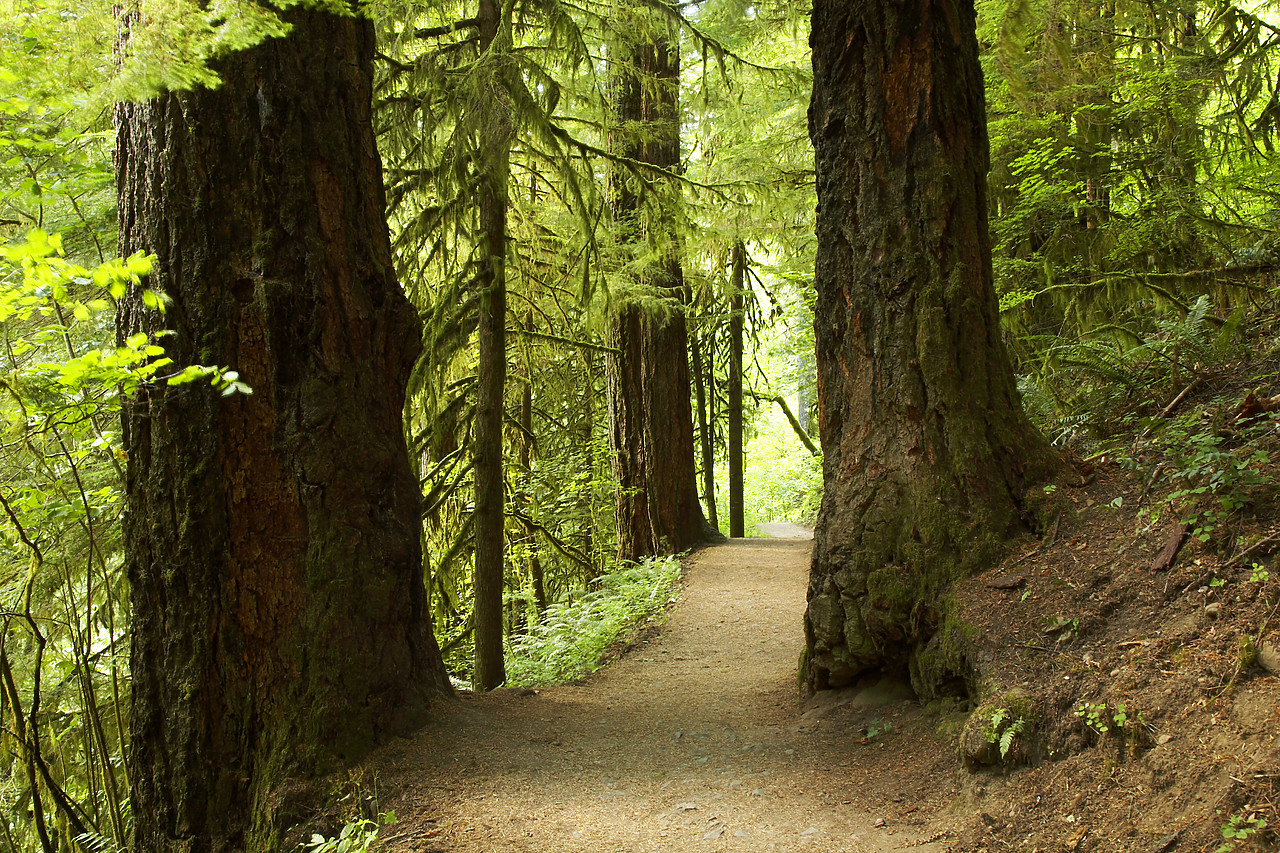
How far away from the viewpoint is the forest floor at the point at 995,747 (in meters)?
2.48

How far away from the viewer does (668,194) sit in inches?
290

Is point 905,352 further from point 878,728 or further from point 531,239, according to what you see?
point 531,239

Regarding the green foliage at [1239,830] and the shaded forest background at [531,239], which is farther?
the shaded forest background at [531,239]

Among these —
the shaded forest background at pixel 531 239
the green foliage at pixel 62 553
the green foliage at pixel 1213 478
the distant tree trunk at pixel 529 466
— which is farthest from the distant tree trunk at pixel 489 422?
the green foliage at pixel 1213 478

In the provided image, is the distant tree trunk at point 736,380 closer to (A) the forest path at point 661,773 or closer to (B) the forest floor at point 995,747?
(A) the forest path at point 661,773

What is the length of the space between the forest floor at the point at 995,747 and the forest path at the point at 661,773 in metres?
0.01

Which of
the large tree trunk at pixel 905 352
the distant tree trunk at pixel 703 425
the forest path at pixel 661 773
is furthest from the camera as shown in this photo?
the distant tree trunk at pixel 703 425

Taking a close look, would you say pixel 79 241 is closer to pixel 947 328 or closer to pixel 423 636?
pixel 423 636

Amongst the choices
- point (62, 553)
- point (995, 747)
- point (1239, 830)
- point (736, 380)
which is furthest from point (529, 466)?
point (1239, 830)

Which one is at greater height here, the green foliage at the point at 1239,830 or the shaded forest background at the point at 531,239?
the shaded forest background at the point at 531,239

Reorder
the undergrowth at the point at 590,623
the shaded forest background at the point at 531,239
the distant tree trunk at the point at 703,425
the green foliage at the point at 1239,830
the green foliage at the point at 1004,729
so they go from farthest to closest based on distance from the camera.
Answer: the distant tree trunk at the point at 703,425 < the undergrowth at the point at 590,623 < the shaded forest background at the point at 531,239 < the green foliage at the point at 1004,729 < the green foliage at the point at 1239,830

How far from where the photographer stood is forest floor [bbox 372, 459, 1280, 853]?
248cm

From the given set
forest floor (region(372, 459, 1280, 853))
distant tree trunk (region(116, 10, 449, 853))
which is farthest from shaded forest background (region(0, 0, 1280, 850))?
forest floor (region(372, 459, 1280, 853))

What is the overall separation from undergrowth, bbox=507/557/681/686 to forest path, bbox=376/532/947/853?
4.15ft
